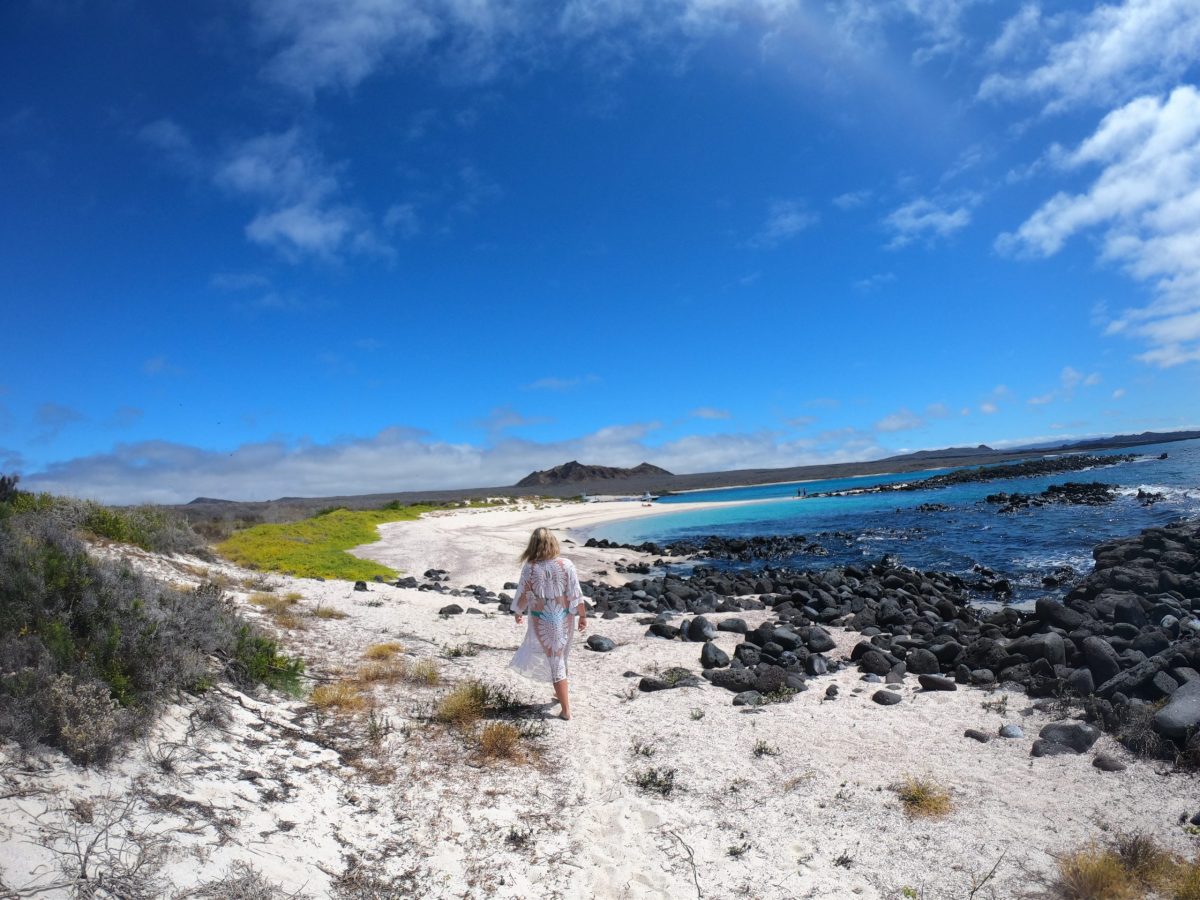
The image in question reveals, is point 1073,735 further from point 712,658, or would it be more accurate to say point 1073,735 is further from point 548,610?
point 548,610

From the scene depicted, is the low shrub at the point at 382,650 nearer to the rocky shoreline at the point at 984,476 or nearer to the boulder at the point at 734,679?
the boulder at the point at 734,679

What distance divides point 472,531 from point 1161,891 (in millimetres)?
36908

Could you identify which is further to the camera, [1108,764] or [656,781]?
[656,781]

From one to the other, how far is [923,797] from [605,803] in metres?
2.70

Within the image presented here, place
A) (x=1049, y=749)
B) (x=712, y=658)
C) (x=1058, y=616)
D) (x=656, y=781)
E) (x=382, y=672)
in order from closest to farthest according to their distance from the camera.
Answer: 1. (x=656, y=781)
2. (x=1049, y=749)
3. (x=382, y=672)
4. (x=712, y=658)
5. (x=1058, y=616)

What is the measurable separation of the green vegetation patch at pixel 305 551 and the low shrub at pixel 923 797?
1605 centimetres

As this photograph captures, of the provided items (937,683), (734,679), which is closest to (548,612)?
(734,679)

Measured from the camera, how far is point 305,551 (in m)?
22.7

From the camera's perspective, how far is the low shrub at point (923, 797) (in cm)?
547

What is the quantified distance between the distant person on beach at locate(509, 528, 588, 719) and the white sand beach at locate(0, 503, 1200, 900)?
2.08 feet

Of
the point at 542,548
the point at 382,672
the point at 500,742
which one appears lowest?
the point at 500,742

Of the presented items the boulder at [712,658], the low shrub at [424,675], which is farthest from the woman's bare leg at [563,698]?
the boulder at [712,658]

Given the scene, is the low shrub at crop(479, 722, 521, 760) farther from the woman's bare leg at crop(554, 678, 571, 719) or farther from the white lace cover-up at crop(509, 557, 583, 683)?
the white lace cover-up at crop(509, 557, 583, 683)

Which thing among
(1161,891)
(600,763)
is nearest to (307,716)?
(600,763)
